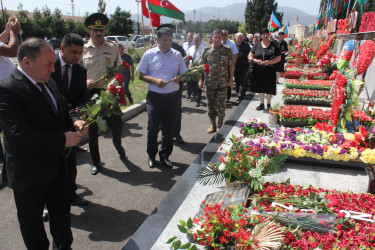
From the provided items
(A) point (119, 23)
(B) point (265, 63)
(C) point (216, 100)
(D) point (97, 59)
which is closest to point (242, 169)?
(D) point (97, 59)

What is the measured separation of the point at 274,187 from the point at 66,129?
220 cm

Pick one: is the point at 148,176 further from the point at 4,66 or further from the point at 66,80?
the point at 4,66

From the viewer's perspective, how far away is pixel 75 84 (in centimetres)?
338

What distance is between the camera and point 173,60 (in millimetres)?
4375

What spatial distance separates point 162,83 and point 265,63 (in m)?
3.40

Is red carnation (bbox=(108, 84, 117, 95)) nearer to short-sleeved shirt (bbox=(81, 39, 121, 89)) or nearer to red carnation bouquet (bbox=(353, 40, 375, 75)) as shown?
short-sleeved shirt (bbox=(81, 39, 121, 89))

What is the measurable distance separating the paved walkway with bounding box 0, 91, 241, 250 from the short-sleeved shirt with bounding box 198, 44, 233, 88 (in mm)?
1137

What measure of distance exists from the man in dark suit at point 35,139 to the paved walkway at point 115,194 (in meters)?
0.73

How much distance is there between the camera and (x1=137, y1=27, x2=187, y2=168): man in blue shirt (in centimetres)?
422

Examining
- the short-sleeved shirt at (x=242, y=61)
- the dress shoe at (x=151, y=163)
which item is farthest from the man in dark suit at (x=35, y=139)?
the short-sleeved shirt at (x=242, y=61)

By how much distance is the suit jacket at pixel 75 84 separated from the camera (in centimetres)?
333

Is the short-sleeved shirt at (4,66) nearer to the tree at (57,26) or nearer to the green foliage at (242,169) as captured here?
the green foliage at (242,169)

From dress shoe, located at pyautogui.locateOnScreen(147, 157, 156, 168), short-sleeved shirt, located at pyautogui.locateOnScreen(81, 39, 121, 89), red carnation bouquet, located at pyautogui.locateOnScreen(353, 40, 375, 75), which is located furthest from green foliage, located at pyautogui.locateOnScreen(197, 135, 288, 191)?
red carnation bouquet, located at pyautogui.locateOnScreen(353, 40, 375, 75)

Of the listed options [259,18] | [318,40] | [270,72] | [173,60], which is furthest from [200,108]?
[259,18]
